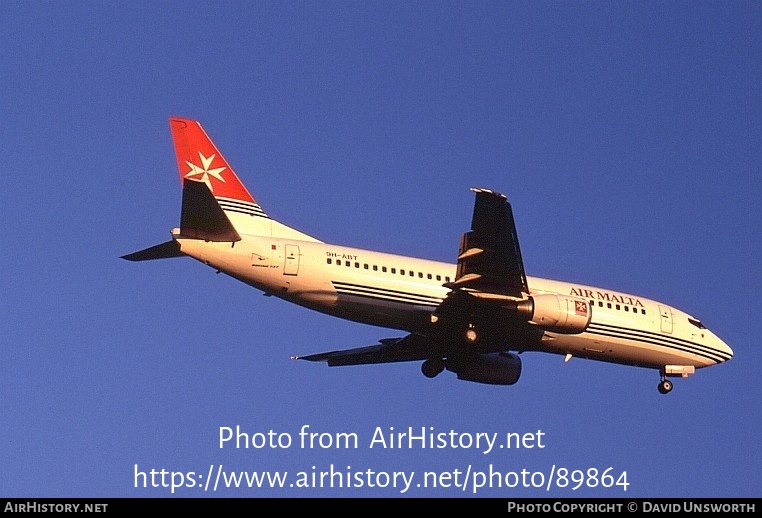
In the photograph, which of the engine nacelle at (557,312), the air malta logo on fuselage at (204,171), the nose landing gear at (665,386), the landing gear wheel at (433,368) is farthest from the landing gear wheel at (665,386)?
the air malta logo on fuselage at (204,171)

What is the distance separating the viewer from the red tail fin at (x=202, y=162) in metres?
38.1

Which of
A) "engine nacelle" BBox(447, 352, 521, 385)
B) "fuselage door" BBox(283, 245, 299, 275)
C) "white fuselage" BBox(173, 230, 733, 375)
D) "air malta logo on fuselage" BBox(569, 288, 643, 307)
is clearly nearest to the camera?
"white fuselage" BBox(173, 230, 733, 375)

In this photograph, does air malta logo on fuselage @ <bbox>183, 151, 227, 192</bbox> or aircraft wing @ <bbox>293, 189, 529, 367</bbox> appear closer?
aircraft wing @ <bbox>293, 189, 529, 367</bbox>

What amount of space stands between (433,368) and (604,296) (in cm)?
649

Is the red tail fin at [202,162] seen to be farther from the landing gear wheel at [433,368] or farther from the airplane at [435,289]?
the landing gear wheel at [433,368]

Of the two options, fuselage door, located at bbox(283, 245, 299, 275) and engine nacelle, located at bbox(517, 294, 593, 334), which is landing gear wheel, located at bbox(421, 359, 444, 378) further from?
fuselage door, located at bbox(283, 245, 299, 275)

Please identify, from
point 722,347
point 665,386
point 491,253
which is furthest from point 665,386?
point 491,253

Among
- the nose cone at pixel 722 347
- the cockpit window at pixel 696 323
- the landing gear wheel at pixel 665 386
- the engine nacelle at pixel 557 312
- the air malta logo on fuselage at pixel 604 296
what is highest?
the air malta logo on fuselage at pixel 604 296

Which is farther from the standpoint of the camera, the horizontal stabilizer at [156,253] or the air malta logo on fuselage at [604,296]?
the air malta logo on fuselage at [604,296]

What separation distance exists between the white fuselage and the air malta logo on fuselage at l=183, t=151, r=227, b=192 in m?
3.48

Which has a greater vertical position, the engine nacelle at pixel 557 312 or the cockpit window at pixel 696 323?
the cockpit window at pixel 696 323

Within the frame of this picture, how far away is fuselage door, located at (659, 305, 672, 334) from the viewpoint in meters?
41.7

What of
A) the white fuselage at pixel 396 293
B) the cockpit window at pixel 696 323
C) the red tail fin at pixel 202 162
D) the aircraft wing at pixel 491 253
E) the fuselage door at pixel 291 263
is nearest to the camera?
the aircraft wing at pixel 491 253

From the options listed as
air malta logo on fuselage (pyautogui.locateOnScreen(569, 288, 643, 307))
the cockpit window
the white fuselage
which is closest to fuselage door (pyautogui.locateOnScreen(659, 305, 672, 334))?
the white fuselage
